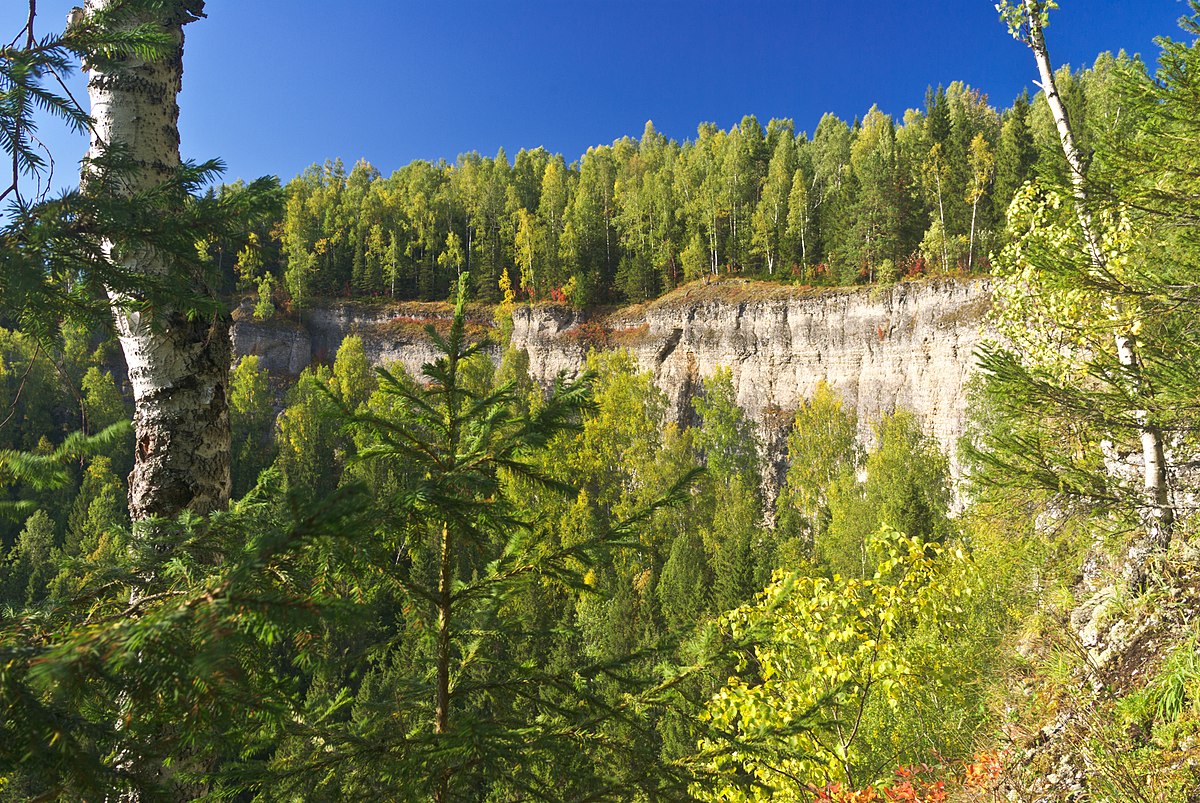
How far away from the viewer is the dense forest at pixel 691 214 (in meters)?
34.9

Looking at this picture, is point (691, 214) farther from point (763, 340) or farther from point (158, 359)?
point (158, 359)

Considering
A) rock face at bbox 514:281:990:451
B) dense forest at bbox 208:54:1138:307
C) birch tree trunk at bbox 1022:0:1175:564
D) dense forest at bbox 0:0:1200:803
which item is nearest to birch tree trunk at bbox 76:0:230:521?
dense forest at bbox 0:0:1200:803

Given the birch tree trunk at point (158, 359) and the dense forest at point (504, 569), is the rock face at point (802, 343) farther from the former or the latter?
the birch tree trunk at point (158, 359)

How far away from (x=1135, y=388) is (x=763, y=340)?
29.6 metres

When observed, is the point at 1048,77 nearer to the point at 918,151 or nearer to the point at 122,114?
the point at 122,114

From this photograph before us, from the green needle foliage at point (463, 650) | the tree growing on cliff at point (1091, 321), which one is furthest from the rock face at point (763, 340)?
the green needle foliage at point (463, 650)

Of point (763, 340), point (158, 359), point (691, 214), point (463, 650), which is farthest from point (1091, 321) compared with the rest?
point (691, 214)

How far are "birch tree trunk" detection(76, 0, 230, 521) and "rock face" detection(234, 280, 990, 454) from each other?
2749 centimetres

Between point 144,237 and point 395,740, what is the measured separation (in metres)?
2.10

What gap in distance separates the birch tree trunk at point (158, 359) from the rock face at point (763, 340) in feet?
90.2

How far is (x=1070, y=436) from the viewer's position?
Result: 232 inches

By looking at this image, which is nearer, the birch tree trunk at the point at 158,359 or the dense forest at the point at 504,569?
the dense forest at the point at 504,569

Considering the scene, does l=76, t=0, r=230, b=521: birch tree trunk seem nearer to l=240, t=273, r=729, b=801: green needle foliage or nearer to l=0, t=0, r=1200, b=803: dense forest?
l=0, t=0, r=1200, b=803: dense forest

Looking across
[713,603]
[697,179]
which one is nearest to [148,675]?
[713,603]
